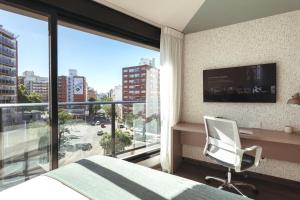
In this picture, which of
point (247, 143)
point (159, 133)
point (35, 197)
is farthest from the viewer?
point (159, 133)

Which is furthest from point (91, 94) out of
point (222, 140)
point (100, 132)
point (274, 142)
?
point (274, 142)

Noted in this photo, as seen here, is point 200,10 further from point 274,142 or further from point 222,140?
point 274,142

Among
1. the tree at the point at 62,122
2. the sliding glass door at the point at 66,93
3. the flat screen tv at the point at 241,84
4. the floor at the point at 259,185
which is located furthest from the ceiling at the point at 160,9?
the floor at the point at 259,185

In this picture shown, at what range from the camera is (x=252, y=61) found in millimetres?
3018

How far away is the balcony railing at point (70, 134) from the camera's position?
2.12 meters

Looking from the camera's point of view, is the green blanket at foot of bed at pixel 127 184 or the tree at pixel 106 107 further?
the tree at pixel 106 107

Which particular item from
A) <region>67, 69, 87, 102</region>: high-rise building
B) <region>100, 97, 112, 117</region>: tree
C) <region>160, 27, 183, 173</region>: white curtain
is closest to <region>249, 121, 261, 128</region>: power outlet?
<region>160, 27, 183, 173</region>: white curtain

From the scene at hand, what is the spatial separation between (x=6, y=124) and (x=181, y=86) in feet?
8.88

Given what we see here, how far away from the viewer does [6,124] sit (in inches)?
82.0

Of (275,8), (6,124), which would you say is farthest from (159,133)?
(275,8)

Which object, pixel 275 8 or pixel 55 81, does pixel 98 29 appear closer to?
pixel 55 81

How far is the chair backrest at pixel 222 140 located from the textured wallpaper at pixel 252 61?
2.65 ft

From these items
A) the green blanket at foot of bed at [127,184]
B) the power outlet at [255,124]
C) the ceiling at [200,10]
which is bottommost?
the green blanket at foot of bed at [127,184]

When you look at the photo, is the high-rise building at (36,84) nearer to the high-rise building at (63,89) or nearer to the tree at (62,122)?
the high-rise building at (63,89)
